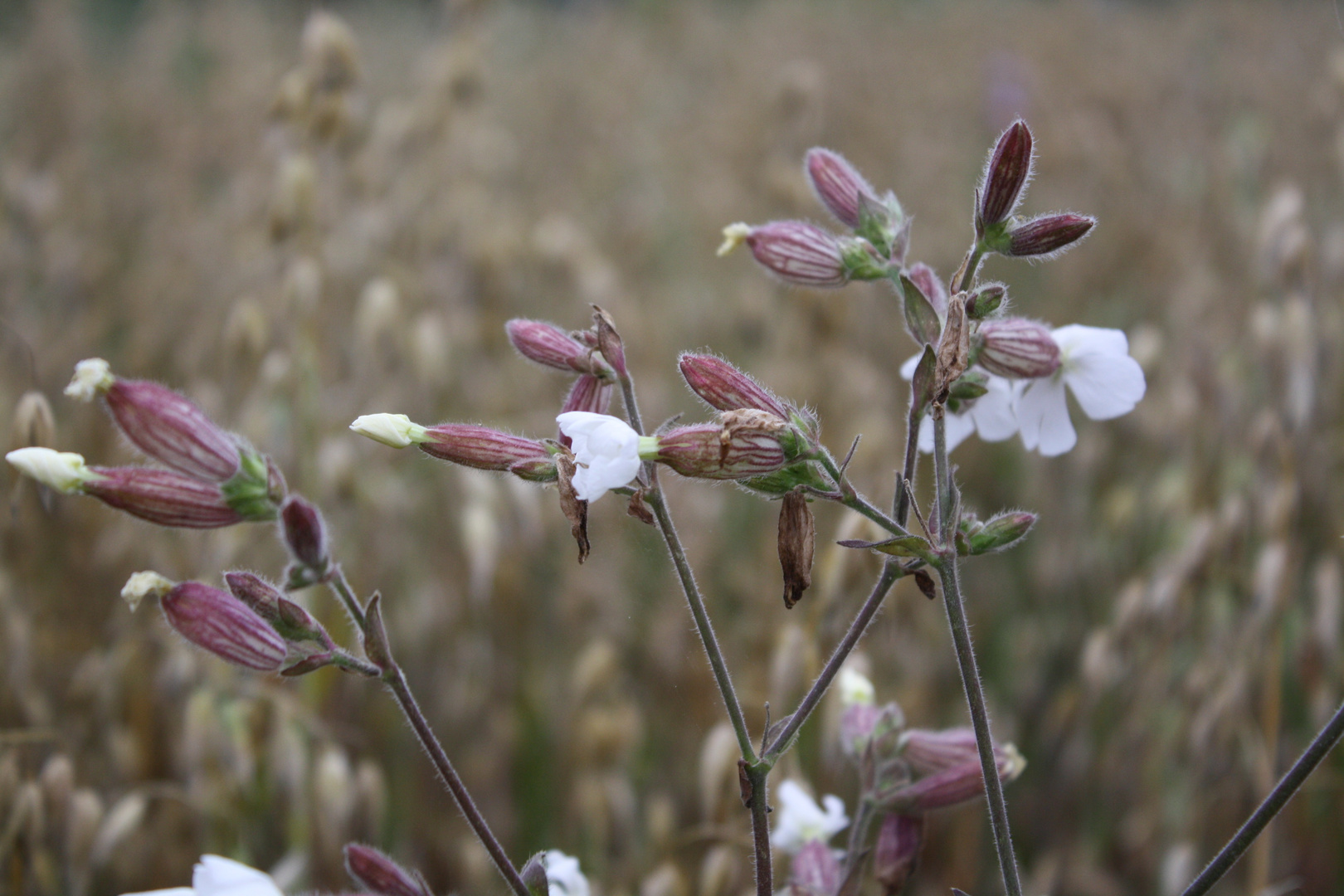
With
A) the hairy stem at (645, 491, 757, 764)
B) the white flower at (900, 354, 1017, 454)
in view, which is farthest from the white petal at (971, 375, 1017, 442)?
the hairy stem at (645, 491, 757, 764)

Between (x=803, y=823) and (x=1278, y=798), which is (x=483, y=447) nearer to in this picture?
(x=803, y=823)

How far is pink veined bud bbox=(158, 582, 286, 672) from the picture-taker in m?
0.89

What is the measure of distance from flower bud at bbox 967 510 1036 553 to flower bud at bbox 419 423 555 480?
0.41 meters

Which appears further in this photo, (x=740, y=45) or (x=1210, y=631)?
(x=740, y=45)

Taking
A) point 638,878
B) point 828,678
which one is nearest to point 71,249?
point 638,878

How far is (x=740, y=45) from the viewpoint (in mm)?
6523

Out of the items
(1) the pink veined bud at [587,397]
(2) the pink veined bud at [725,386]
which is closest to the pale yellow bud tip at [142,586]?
(1) the pink veined bud at [587,397]

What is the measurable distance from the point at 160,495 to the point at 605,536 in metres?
1.83

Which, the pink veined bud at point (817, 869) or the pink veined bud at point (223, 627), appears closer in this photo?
the pink veined bud at point (223, 627)

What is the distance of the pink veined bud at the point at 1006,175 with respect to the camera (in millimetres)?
967

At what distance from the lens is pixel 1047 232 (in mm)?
990

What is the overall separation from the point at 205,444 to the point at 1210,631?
2066mm

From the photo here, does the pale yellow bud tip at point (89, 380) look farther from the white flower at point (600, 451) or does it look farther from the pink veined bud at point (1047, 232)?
the pink veined bud at point (1047, 232)

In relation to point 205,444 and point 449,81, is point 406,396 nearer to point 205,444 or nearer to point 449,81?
point 449,81
